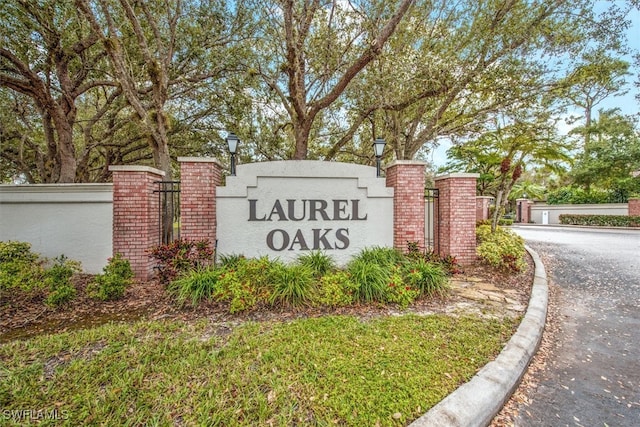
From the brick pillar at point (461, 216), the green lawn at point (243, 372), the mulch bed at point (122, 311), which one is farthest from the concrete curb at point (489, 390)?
the brick pillar at point (461, 216)

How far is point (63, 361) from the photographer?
2520mm

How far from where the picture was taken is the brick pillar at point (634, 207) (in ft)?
56.2

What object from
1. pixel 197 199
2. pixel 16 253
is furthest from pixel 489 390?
pixel 16 253

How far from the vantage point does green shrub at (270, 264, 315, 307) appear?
3.90 meters

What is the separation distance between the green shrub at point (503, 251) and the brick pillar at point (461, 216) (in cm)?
26

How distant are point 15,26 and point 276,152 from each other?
25.5 ft

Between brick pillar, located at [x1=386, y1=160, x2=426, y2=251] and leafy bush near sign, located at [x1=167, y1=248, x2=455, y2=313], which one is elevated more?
brick pillar, located at [x1=386, y1=160, x2=426, y2=251]

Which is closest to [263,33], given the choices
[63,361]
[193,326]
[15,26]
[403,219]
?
[15,26]

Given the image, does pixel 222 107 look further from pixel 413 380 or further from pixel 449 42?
pixel 413 380

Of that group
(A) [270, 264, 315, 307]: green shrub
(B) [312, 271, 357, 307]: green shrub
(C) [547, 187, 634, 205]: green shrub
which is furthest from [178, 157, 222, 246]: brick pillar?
(C) [547, 187, 634, 205]: green shrub

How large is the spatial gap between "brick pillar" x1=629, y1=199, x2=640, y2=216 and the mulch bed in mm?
20619

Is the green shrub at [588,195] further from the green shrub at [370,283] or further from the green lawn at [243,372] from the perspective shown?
the green lawn at [243,372]

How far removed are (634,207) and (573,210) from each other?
4867 millimetres

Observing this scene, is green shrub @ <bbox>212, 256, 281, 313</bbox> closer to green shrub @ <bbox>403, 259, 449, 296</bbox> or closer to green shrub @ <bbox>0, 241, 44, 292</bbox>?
green shrub @ <bbox>403, 259, 449, 296</bbox>
